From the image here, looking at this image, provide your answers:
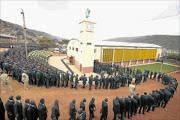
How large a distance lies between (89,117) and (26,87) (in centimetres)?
636

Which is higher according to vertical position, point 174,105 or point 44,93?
point 44,93

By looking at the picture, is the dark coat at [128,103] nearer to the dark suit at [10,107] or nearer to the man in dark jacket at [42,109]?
the man in dark jacket at [42,109]

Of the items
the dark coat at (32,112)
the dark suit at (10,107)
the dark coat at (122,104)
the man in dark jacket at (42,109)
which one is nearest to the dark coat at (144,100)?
the dark coat at (122,104)

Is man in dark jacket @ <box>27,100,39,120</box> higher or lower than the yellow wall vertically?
lower

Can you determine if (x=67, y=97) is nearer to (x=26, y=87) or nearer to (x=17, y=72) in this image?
(x=26, y=87)

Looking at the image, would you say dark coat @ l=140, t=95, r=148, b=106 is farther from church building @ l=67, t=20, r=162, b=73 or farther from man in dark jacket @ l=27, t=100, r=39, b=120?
church building @ l=67, t=20, r=162, b=73

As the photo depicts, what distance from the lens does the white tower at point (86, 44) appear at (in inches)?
635

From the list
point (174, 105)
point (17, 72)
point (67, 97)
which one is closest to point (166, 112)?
point (174, 105)

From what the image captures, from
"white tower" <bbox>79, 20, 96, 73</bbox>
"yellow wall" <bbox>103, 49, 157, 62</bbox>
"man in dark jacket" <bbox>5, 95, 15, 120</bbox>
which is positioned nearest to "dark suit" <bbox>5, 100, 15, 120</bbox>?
"man in dark jacket" <bbox>5, 95, 15, 120</bbox>

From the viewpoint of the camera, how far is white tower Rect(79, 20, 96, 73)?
16141 mm

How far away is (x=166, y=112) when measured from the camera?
7.56 m

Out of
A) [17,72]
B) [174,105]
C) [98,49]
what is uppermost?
Answer: [98,49]

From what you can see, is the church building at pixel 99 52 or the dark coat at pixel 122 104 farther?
the church building at pixel 99 52

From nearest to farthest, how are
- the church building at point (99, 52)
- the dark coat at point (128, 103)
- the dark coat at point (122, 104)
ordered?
the dark coat at point (122, 104) < the dark coat at point (128, 103) < the church building at point (99, 52)
